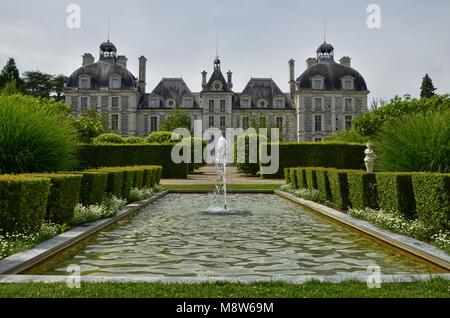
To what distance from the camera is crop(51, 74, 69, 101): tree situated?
204 feet

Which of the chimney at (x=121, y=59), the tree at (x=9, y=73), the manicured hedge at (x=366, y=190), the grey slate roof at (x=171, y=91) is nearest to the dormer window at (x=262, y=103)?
the grey slate roof at (x=171, y=91)

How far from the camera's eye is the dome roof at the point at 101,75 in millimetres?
61625

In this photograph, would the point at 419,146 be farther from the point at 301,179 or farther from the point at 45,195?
the point at 45,195

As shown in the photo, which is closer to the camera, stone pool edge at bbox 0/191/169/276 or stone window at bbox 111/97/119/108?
stone pool edge at bbox 0/191/169/276

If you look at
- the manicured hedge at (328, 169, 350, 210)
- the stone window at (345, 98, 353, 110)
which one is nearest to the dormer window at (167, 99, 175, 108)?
the stone window at (345, 98, 353, 110)

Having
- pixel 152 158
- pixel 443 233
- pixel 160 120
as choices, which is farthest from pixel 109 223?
pixel 160 120

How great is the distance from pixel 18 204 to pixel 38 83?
58.0 meters

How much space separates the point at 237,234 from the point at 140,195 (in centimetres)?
698

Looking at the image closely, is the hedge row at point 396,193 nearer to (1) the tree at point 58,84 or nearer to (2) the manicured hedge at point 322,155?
(2) the manicured hedge at point 322,155

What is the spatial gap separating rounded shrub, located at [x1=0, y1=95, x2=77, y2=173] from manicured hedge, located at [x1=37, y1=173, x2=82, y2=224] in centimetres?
276

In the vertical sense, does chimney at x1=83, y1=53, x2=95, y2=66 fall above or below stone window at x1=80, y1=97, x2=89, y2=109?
above

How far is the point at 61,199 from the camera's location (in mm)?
8516

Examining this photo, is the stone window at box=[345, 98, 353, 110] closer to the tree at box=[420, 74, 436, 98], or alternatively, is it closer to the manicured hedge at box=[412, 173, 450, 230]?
the tree at box=[420, 74, 436, 98]
